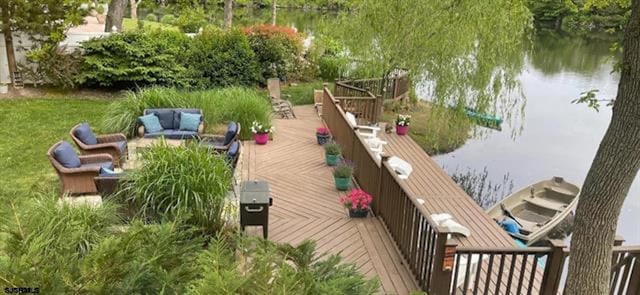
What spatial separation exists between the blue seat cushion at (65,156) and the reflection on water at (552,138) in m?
8.39

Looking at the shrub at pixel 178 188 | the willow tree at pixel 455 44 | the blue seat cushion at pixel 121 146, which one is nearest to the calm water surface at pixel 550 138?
the willow tree at pixel 455 44

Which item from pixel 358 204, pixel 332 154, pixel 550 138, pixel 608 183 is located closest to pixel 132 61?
pixel 332 154

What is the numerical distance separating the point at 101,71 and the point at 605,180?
12379 mm

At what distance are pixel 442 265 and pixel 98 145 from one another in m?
5.92

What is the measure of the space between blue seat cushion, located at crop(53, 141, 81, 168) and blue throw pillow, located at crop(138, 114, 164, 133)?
6.85ft

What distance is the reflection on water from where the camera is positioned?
40.9ft

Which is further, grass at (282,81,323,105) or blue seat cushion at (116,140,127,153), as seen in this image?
grass at (282,81,323,105)

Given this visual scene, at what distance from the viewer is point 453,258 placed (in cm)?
413

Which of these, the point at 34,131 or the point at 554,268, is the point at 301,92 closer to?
the point at 34,131

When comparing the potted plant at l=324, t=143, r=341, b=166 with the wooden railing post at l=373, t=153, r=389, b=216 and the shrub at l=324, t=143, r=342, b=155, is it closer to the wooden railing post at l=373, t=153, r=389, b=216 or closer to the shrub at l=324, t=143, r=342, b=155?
the shrub at l=324, t=143, r=342, b=155

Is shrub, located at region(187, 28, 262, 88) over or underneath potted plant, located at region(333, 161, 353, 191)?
over

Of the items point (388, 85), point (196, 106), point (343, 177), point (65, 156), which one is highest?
point (388, 85)

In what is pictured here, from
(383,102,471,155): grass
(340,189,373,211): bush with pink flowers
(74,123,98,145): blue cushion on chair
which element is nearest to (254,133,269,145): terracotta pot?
(74,123,98,145): blue cushion on chair

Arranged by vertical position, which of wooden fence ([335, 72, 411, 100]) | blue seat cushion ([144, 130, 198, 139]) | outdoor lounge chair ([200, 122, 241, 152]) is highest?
wooden fence ([335, 72, 411, 100])
